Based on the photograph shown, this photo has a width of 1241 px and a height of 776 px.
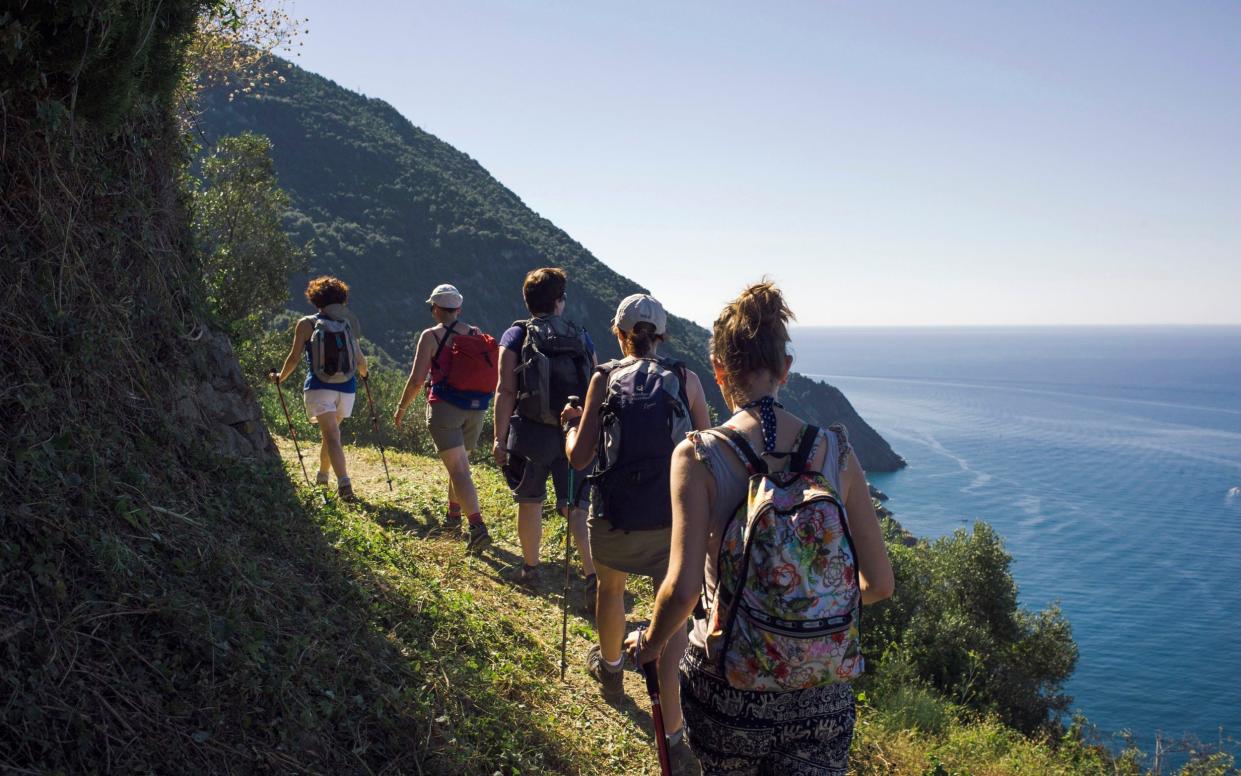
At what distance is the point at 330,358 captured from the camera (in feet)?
23.0

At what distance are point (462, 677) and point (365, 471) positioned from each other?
5942 millimetres

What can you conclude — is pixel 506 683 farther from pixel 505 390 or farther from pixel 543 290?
pixel 543 290

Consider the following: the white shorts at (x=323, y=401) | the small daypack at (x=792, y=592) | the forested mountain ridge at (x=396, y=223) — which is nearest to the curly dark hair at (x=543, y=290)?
the white shorts at (x=323, y=401)

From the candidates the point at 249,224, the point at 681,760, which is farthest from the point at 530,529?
the point at 249,224

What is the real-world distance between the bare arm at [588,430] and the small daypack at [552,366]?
3.73ft

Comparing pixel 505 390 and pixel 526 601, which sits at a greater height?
pixel 505 390

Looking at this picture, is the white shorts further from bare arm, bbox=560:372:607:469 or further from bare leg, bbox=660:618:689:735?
bare leg, bbox=660:618:689:735

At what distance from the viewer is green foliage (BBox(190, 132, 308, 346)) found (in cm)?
1878

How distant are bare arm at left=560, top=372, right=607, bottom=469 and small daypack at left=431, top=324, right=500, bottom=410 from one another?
8.49 ft

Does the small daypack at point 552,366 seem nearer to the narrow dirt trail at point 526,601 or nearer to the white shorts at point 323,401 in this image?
the narrow dirt trail at point 526,601

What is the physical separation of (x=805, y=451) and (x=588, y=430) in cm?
171

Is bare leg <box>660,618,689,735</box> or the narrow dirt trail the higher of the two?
bare leg <box>660,618,689,735</box>

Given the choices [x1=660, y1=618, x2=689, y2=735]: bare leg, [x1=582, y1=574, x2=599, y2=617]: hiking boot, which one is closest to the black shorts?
[x1=582, y1=574, x2=599, y2=617]: hiking boot

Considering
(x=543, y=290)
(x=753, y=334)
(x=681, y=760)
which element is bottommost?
(x=681, y=760)
